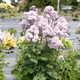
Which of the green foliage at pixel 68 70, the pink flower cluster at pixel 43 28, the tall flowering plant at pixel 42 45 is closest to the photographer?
the pink flower cluster at pixel 43 28

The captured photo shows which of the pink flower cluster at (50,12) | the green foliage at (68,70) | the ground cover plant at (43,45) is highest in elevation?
the pink flower cluster at (50,12)

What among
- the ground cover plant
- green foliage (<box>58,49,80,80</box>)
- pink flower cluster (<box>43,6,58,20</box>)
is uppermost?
pink flower cluster (<box>43,6,58,20</box>)

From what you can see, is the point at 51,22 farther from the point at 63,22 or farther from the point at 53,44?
the point at 53,44

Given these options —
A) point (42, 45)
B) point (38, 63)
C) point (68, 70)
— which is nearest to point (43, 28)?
point (42, 45)

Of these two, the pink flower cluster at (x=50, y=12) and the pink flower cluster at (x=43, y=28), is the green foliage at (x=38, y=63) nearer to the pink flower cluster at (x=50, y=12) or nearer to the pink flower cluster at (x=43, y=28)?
the pink flower cluster at (x=43, y=28)

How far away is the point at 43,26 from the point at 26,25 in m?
0.33

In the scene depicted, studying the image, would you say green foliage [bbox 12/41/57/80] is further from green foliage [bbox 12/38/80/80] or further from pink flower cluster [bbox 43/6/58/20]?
pink flower cluster [bbox 43/6/58/20]

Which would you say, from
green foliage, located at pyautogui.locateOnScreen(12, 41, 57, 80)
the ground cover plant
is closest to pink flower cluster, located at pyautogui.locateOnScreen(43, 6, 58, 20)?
the ground cover plant

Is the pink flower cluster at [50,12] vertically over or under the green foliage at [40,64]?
over

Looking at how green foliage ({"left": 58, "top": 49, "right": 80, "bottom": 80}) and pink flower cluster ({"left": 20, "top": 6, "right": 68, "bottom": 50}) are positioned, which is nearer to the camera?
pink flower cluster ({"left": 20, "top": 6, "right": 68, "bottom": 50})

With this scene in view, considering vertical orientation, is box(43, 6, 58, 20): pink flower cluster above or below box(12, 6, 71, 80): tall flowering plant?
above

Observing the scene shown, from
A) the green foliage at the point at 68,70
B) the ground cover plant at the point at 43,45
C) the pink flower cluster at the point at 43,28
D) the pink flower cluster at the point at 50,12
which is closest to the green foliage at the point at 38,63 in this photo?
the ground cover plant at the point at 43,45

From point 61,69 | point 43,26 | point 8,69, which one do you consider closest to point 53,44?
point 43,26

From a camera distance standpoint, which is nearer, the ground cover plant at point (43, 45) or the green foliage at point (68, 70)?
the ground cover plant at point (43, 45)
